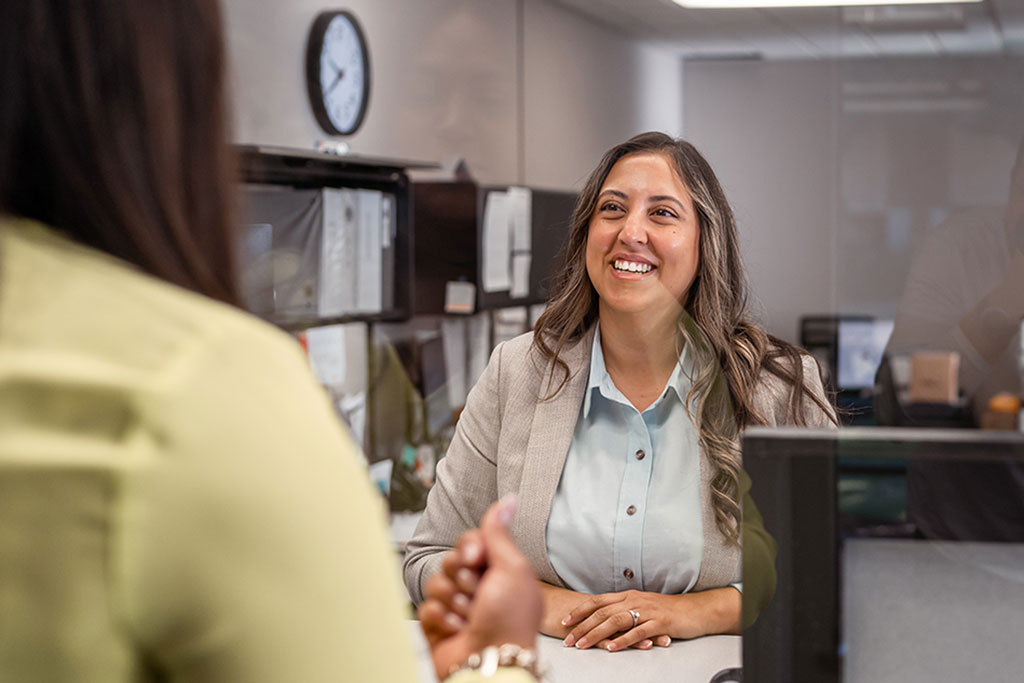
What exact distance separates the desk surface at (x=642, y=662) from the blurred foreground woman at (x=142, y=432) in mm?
779

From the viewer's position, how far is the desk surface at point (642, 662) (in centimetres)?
132

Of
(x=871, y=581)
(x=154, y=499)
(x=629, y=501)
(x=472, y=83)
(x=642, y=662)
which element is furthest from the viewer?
(x=472, y=83)

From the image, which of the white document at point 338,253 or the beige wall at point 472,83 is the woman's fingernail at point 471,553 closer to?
the beige wall at point 472,83

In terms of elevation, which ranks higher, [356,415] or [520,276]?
[520,276]

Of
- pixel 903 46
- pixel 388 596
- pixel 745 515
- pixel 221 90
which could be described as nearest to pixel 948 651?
pixel 745 515

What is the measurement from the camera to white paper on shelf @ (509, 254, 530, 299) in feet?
14.3

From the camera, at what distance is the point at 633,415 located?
5.68 feet

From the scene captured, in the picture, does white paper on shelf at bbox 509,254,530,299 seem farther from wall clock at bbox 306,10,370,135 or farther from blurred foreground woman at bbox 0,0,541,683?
blurred foreground woman at bbox 0,0,541,683

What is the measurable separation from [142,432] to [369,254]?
9.31 feet

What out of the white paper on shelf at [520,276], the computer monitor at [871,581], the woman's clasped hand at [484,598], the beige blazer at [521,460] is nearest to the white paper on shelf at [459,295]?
the white paper on shelf at [520,276]

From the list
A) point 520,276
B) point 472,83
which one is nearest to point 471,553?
point 520,276

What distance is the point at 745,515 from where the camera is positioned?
3.40ft

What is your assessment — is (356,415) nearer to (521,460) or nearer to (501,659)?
(521,460)

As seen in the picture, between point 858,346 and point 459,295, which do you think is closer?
point 459,295
